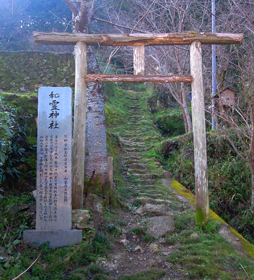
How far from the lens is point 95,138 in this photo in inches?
216

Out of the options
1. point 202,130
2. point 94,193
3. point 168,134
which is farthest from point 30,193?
point 168,134

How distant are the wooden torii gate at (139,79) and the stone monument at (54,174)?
478 mm

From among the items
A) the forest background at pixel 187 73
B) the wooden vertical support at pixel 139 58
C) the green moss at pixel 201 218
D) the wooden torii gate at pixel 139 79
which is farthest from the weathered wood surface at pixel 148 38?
the green moss at pixel 201 218

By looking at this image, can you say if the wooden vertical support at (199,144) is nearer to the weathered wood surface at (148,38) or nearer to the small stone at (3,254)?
the weathered wood surface at (148,38)

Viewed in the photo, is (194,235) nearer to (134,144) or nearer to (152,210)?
(152,210)

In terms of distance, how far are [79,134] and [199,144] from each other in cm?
222

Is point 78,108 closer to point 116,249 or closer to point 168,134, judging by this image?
point 116,249

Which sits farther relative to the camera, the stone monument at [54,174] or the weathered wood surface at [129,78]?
the weathered wood surface at [129,78]

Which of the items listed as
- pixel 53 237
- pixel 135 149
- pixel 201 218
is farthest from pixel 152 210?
pixel 135 149

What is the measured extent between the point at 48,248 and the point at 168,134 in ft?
32.4

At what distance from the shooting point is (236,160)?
6.97 metres

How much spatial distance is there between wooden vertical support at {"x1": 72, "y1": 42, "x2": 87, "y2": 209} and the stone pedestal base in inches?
26.5

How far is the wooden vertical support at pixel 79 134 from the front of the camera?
14.8 ft

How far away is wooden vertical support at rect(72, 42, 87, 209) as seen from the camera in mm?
4520
